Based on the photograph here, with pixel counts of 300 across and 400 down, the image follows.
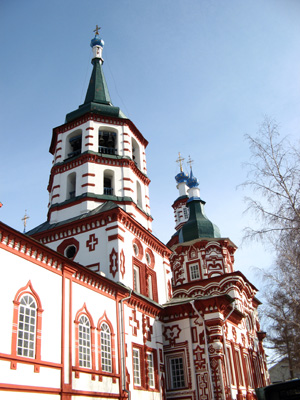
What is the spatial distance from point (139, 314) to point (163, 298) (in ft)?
13.0

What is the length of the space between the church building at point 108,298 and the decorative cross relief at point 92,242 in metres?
0.11

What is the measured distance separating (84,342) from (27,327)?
115 inches

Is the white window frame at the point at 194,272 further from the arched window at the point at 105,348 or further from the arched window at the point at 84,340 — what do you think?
the arched window at the point at 84,340

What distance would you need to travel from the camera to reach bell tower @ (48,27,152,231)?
853 inches

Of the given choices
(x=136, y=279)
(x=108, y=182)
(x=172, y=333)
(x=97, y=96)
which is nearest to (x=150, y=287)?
(x=136, y=279)

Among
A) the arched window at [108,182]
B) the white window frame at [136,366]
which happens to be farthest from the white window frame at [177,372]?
the arched window at [108,182]

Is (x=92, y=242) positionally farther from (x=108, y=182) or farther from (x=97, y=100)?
(x=97, y=100)

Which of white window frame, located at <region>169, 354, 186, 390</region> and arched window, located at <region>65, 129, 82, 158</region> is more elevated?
arched window, located at <region>65, 129, 82, 158</region>

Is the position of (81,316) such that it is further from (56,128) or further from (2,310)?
(56,128)

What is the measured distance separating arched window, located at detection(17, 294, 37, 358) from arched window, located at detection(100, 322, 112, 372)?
384cm

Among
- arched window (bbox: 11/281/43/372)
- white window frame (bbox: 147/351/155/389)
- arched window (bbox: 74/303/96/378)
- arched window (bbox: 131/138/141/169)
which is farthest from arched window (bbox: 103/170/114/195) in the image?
arched window (bbox: 11/281/43/372)

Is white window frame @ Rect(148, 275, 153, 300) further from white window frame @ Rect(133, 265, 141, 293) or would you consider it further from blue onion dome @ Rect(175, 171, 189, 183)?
blue onion dome @ Rect(175, 171, 189, 183)

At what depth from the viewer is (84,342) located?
1428cm

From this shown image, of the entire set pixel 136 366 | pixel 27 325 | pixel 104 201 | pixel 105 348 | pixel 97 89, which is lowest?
pixel 136 366
